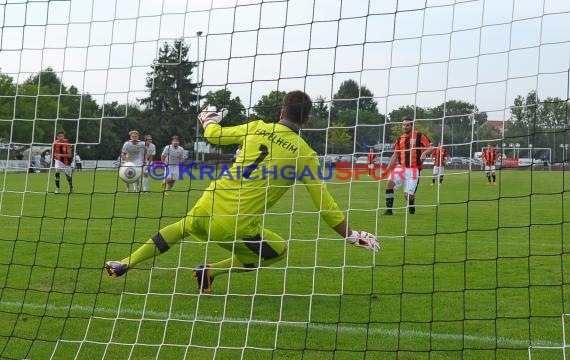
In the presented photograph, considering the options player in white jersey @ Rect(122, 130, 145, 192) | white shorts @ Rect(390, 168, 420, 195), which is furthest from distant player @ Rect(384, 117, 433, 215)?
player in white jersey @ Rect(122, 130, 145, 192)

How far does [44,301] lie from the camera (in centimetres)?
566

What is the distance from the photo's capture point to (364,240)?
5.10 meters

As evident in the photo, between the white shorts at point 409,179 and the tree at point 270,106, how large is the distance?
512 centimetres

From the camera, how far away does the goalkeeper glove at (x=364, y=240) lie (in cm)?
508

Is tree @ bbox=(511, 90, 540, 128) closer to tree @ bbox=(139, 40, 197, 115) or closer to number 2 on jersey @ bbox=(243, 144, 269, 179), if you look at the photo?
number 2 on jersey @ bbox=(243, 144, 269, 179)

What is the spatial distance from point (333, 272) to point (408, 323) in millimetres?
1911

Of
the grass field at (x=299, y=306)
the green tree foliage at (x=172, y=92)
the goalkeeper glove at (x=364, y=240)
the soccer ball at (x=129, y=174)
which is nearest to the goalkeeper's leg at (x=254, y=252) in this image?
the grass field at (x=299, y=306)

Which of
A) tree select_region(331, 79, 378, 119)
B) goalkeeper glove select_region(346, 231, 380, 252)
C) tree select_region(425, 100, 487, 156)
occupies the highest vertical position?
tree select_region(331, 79, 378, 119)

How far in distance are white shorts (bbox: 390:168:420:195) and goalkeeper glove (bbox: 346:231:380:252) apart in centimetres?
544

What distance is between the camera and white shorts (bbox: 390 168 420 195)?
11.0m

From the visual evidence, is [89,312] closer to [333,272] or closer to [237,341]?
[237,341]

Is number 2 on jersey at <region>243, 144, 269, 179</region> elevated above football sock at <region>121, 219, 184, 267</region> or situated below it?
above

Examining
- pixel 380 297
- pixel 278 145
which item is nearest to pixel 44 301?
pixel 278 145

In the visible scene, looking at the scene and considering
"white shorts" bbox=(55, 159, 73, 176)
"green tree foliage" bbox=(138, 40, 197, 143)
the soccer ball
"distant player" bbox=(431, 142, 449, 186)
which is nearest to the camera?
"green tree foliage" bbox=(138, 40, 197, 143)
